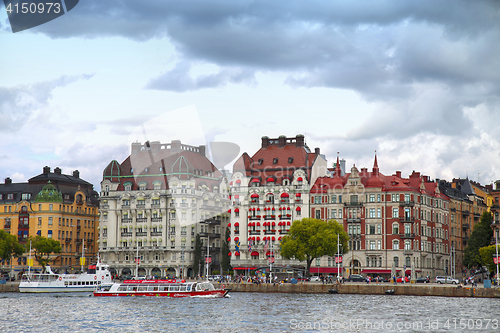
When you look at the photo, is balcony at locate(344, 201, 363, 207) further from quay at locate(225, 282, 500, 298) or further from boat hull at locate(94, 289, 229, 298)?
boat hull at locate(94, 289, 229, 298)

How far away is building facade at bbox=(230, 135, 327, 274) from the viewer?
552 ft

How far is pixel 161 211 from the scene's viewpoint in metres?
180

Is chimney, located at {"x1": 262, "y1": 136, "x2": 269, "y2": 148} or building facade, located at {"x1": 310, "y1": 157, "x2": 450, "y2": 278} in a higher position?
chimney, located at {"x1": 262, "y1": 136, "x2": 269, "y2": 148}

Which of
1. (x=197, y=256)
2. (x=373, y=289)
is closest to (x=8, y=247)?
(x=197, y=256)

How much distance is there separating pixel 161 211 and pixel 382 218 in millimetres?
53940

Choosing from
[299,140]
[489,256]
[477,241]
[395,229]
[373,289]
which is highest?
[299,140]

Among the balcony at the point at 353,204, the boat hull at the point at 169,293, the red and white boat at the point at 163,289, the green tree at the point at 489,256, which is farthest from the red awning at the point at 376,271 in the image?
the boat hull at the point at 169,293

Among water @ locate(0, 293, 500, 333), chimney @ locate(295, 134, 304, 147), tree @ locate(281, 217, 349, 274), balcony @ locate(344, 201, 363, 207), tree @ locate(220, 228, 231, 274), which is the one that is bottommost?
water @ locate(0, 293, 500, 333)

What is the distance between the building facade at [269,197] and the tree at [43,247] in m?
40.6

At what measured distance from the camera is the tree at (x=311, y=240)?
468 ft

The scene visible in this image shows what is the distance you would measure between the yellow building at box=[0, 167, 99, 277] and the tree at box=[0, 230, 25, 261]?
622 inches

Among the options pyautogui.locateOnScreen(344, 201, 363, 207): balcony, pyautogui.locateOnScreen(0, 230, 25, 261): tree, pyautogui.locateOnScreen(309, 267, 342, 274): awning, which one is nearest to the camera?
pyautogui.locateOnScreen(344, 201, 363, 207): balcony

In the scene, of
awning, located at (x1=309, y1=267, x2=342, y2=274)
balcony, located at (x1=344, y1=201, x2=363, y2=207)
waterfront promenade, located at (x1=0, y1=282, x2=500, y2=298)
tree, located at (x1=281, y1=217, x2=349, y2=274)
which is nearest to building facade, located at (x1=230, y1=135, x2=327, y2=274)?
awning, located at (x1=309, y1=267, x2=342, y2=274)

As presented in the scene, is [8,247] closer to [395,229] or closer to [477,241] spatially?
[395,229]
